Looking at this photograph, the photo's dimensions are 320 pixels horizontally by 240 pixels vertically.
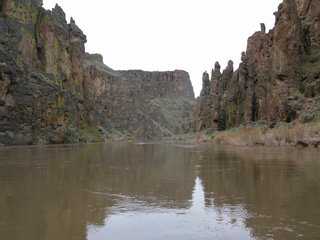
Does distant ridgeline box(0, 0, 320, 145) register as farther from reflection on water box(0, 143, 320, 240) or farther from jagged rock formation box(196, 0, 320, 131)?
reflection on water box(0, 143, 320, 240)

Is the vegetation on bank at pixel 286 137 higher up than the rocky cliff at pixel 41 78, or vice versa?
the rocky cliff at pixel 41 78

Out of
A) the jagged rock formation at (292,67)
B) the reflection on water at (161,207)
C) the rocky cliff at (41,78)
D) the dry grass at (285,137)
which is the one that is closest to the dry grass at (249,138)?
the dry grass at (285,137)

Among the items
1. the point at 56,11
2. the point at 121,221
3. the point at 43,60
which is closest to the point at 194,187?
the point at 121,221

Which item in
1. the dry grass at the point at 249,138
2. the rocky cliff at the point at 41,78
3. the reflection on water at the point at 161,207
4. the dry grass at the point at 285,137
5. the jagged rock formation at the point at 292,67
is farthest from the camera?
the rocky cliff at the point at 41,78

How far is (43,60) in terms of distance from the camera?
73062mm

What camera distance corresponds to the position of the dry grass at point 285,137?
77.8 feet

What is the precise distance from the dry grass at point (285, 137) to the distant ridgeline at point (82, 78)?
290cm

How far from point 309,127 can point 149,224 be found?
21.4 metres

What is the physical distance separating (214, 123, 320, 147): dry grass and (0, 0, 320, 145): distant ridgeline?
2.90 meters

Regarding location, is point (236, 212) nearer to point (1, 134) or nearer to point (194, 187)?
point (194, 187)

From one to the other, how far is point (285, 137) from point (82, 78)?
7652cm

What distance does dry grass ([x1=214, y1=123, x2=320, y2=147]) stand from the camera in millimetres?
23703

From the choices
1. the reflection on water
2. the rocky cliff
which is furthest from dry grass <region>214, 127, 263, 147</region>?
the rocky cliff

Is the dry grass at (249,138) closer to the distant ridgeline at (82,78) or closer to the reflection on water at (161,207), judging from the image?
the distant ridgeline at (82,78)
